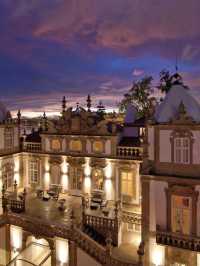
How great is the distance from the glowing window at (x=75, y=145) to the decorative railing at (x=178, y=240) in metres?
12.6

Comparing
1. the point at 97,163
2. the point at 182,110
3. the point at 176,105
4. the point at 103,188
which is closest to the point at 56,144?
the point at 97,163

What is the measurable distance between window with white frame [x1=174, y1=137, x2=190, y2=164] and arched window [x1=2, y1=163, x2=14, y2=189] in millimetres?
17536

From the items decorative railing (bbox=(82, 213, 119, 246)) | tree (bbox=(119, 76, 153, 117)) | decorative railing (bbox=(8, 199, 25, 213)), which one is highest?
tree (bbox=(119, 76, 153, 117))

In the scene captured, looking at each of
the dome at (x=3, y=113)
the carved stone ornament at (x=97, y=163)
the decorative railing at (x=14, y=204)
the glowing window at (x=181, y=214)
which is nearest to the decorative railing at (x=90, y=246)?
the glowing window at (x=181, y=214)

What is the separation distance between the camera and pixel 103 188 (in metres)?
26.5

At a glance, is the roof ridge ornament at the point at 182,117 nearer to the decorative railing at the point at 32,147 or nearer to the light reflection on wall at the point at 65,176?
the light reflection on wall at the point at 65,176

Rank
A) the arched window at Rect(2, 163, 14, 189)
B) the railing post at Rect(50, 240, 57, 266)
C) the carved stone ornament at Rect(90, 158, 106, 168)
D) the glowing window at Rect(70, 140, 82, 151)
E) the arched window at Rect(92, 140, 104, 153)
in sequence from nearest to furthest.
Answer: the railing post at Rect(50, 240, 57, 266), the carved stone ornament at Rect(90, 158, 106, 168), the arched window at Rect(92, 140, 104, 153), the glowing window at Rect(70, 140, 82, 151), the arched window at Rect(2, 163, 14, 189)

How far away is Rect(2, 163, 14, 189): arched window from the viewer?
91.0 feet

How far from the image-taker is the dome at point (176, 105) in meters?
17.3

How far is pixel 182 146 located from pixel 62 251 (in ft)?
37.8

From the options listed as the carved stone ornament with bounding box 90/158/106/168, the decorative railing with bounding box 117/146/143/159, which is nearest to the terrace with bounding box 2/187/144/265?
the carved stone ornament with bounding box 90/158/106/168

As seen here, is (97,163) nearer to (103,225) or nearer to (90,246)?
(103,225)

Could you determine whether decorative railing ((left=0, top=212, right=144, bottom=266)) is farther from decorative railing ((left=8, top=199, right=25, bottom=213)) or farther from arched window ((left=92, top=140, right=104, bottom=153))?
arched window ((left=92, top=140, right=104, bottom=153))

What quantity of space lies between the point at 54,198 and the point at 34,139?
7.36 meters
